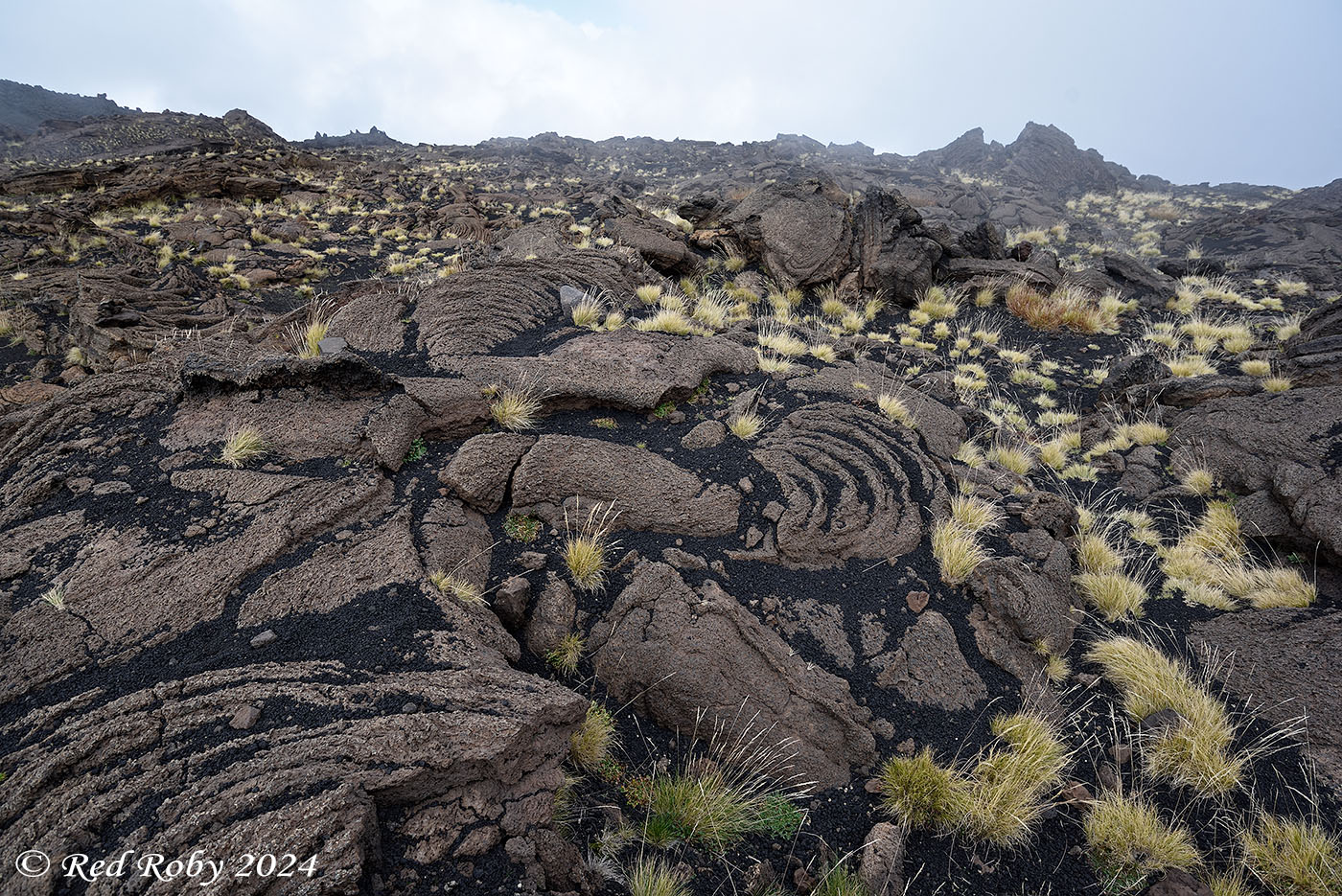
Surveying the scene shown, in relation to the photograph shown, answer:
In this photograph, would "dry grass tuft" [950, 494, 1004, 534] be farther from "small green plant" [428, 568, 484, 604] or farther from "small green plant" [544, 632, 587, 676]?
"small green plant" [428, 568, 484, 604]

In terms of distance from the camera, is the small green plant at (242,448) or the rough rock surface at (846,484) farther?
the rough rock surface at (846,484)

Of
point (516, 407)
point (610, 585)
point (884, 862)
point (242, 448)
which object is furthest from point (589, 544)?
point (242, 448)

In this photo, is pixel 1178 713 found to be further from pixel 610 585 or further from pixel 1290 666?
pixel 610 585

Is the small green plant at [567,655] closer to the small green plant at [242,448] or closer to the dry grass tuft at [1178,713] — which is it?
the small green plant at [242,448]

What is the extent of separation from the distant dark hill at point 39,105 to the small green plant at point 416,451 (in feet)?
259

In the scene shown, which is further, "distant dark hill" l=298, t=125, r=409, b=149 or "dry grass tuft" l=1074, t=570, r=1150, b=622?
"distant dark hill" l=298, t=125, r=409, b=149

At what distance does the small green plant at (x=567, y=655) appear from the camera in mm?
4254

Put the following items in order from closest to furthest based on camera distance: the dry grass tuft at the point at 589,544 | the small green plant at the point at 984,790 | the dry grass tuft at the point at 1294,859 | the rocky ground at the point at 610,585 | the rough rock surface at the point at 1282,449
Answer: the rocky ground at the point at 610,585
the dry grass tuft at the point at 1294,859
the small green plant at the point at 984,790
the dry grass tuft at the point at 589,544
the rough rock surface at the point at 1282,449

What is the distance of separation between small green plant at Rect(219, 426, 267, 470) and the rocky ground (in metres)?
0.03

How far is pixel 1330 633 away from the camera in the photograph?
4871mm

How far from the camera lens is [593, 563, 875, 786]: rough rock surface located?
13.7 feet

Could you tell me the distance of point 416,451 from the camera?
5.64 m

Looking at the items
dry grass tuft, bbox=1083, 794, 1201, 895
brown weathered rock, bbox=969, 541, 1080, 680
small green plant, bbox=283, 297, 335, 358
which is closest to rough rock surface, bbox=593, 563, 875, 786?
dry grass tuft, bbox=1083, 794, 1201, 895

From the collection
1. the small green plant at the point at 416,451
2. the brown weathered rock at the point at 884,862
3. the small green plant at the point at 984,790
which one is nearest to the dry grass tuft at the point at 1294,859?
the small green plant at the point at 984,790
